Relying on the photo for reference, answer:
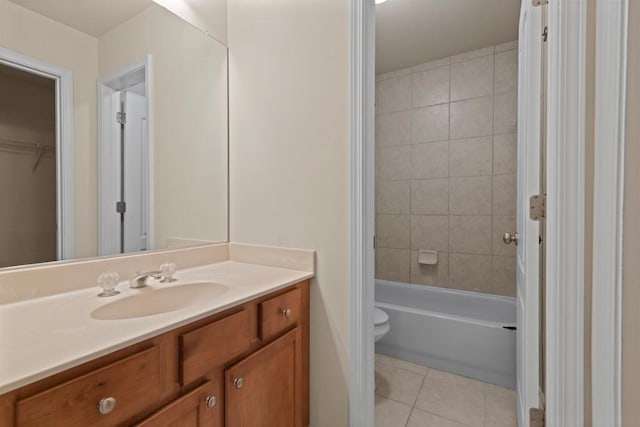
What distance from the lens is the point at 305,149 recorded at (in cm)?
133

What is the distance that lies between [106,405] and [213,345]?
281 millimetres

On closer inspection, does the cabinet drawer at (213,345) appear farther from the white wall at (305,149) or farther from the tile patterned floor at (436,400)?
the tile patterned floor at (436,400)

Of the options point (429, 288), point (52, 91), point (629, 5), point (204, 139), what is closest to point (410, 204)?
point (429, 288)

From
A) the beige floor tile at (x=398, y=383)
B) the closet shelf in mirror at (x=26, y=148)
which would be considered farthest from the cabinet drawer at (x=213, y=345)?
Answer: the beige floor tile at (x=398, y=383)

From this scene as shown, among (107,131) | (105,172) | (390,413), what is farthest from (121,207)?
(390,413)

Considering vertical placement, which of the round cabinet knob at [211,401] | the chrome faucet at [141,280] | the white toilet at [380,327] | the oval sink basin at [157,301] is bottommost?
the white toilet at [380,327]

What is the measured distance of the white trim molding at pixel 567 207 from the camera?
2.70 ft

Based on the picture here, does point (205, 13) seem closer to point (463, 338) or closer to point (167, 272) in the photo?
point (167, 272)

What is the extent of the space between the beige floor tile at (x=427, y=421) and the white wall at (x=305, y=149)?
0.54 meters

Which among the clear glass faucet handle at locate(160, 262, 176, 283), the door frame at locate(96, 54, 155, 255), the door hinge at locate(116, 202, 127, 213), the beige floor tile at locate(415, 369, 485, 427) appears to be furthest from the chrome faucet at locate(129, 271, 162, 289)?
the beige floor tile at locate(415, 369, 485, 427)

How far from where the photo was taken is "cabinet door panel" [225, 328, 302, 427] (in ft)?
3.05

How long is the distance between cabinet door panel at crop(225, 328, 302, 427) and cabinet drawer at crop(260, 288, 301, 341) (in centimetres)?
4

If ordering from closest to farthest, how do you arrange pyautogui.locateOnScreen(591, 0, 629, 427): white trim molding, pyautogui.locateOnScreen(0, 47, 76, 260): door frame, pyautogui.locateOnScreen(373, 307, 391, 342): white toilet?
pyautogui.locateOnScreen(591, 0, 629, 427): white trim molding
pyautogui.locateOnScreen(0, 47, 76, 260): door frame
pyautogui.locateOnScreen(373, 307, 391, 342): white toilet

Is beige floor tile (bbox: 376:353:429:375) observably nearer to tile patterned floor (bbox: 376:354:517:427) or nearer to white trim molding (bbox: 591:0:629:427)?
tile patterned floor (bbox: 376:354:517:427)
